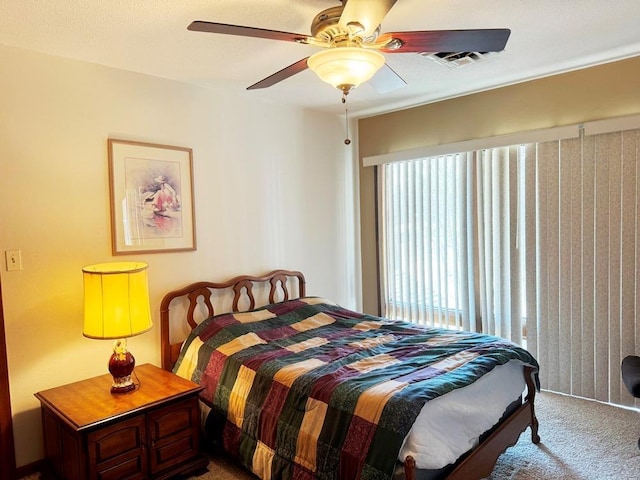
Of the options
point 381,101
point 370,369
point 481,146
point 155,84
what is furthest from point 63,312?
point 481,146

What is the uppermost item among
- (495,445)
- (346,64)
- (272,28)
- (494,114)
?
(272,28)

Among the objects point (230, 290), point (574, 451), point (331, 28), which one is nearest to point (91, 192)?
point (230, 290)

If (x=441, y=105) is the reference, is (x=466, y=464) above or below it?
below

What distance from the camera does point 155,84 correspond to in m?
3.01

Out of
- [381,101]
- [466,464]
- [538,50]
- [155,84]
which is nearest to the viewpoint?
[466,464]

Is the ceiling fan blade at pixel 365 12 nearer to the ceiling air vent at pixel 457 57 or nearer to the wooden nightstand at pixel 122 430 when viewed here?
the ceiling air vent at pixel 457 57

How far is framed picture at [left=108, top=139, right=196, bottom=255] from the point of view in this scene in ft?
9.24

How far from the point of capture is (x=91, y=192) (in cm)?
272

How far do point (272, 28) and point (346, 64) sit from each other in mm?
787

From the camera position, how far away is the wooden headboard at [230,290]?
9.91 ft

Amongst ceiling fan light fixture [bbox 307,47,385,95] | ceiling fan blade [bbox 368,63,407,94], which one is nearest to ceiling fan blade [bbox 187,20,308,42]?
ceiling fan light fixture [bbox 307,47,385,95]

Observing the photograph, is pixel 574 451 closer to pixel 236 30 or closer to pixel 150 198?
pixel 236 30

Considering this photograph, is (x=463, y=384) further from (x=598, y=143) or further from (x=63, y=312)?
(x=63, y=312)

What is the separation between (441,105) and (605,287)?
1.98 metres
